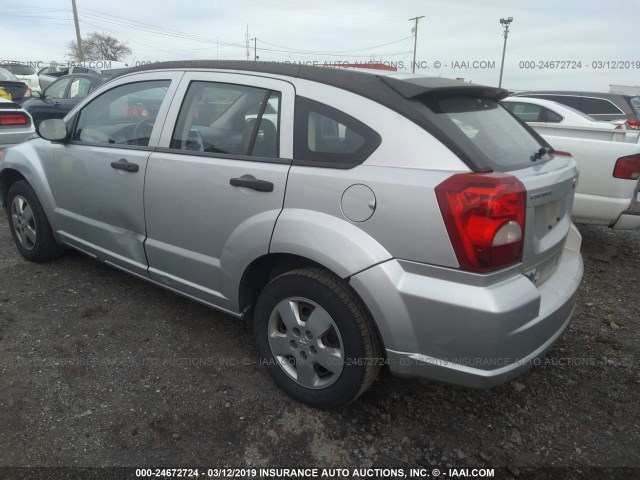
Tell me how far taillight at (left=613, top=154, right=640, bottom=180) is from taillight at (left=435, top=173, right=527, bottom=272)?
3.12 meters

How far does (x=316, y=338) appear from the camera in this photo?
2.20 metres

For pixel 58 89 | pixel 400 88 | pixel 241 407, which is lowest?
pixel 241 407

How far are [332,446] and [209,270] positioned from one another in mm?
1141

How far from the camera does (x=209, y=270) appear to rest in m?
2.63

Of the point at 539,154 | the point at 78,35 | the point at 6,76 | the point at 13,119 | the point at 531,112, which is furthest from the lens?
the point at 78,35

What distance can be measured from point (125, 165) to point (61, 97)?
819cm

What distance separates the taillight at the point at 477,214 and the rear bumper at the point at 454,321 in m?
0.09

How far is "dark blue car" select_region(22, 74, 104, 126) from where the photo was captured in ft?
29.6

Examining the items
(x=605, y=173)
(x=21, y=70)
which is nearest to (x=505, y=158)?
(x=605, y=173)

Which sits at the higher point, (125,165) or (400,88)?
(400,88)

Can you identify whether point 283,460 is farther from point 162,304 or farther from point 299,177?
point 162,304

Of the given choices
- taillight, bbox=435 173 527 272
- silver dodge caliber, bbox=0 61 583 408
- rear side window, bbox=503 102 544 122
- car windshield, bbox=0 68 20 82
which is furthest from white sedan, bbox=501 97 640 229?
car windshield, bbox=0 68 20 82

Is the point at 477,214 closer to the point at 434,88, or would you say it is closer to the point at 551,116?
the point at 434,88

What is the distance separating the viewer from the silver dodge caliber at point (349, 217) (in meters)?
1.84
